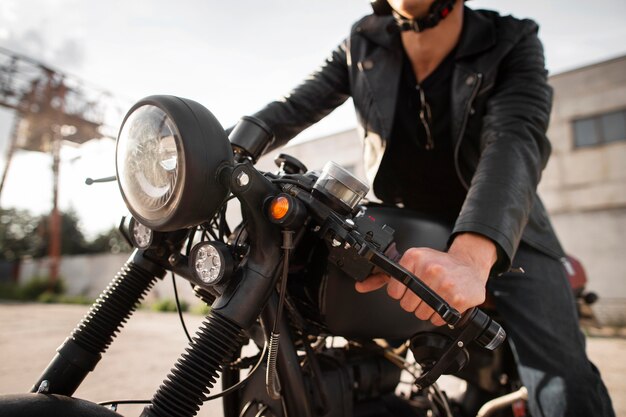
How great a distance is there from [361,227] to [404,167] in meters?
0.91

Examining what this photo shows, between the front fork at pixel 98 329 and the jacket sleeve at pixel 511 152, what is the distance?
2.61 feet

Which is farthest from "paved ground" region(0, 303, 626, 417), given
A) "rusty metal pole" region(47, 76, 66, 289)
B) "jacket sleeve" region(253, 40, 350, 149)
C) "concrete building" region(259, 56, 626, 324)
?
"rusty metal pole" region(47, 76, 66, 289)

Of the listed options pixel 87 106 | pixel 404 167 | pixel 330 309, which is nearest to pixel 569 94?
pixel 404 167

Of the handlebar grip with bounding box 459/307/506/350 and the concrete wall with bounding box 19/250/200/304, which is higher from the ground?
the handlebar grip with bounding box 459/307/506/350

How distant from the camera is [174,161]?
0.76 m

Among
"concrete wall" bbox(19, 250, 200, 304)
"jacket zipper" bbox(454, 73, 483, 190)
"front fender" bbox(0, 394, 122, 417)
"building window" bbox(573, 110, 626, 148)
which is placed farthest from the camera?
"concrete wall" bbox(19, 250, 200, 304)

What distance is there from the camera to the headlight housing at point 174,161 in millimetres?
742

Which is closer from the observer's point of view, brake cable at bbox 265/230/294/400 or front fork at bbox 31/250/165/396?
brake cable at bbox 265/230/294/400

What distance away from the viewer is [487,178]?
1084mm

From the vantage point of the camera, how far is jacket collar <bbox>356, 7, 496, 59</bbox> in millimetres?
1512

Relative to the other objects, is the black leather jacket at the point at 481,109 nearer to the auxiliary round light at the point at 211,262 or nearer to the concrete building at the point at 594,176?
the auxiliary round light at the point at 211,262

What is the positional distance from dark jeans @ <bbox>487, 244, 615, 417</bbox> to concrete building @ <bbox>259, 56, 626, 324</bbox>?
936 centimetres

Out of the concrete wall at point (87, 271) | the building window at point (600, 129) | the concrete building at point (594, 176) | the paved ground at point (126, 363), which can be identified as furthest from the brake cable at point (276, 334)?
the concrete wall at point (87, 271)

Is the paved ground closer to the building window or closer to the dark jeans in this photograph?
the dark jeans
